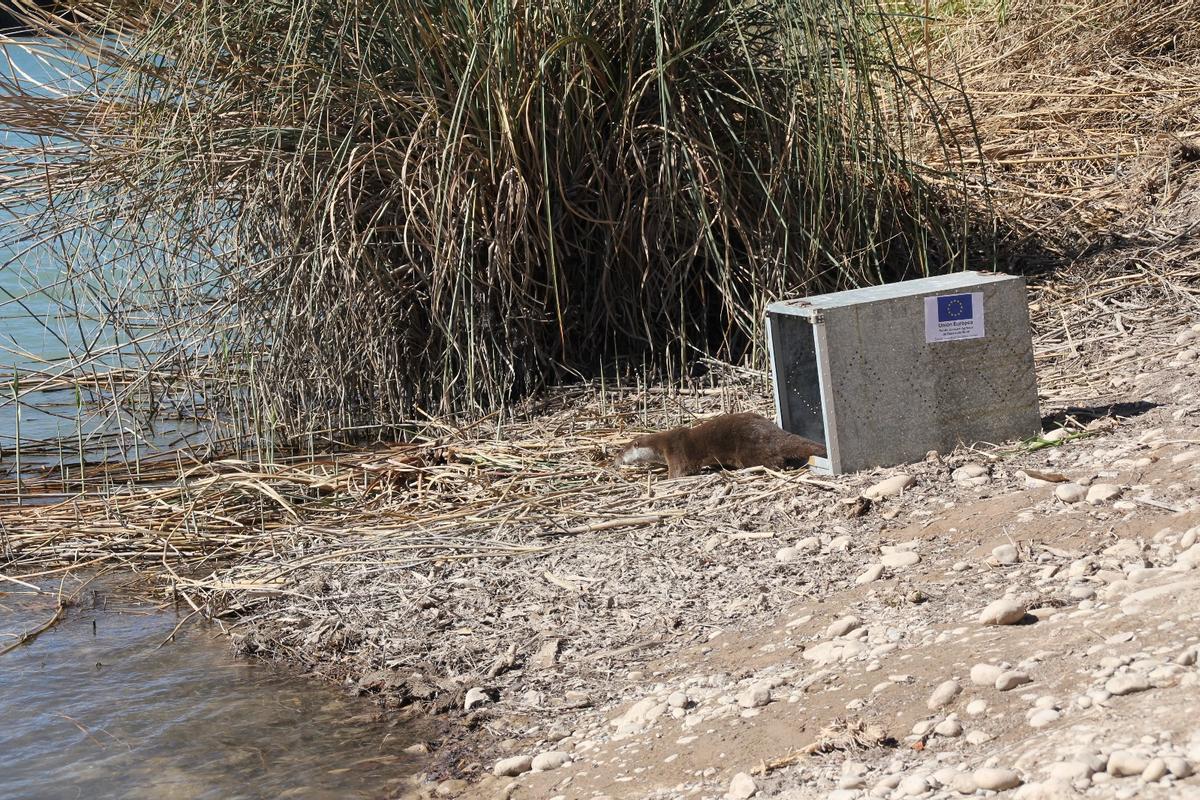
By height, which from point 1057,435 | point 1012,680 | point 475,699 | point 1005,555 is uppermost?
point 1057,435

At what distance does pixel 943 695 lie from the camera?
8.10ft

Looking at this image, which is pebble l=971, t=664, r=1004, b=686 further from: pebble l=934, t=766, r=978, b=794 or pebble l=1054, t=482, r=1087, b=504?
pebble l=1054, t=482, r=1087, b=504

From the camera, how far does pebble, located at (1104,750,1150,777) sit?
6.45 ft

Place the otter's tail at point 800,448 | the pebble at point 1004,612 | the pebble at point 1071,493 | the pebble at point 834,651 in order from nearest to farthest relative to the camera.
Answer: the pebble at point 1004,612, the pebble at point 834,651, the pebble at point 1071,493, the otter's tail at point 800,448

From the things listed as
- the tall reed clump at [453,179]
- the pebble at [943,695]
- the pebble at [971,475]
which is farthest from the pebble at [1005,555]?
the tall reed clump at [453,179]

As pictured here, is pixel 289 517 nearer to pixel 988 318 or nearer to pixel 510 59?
pixel 510 59

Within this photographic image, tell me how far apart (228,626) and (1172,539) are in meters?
2.61

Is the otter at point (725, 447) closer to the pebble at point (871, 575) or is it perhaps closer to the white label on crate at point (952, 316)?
the white label on crate at point (952, 316)

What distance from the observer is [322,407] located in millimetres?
5371

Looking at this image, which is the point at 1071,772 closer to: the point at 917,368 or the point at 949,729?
the point at 949,729

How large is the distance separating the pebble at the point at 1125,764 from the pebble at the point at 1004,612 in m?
0.73

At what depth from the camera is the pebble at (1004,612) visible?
272 centimetres

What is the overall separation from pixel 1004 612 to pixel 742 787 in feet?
2.39

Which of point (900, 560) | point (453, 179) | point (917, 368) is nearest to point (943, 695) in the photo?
point (900, 560)
